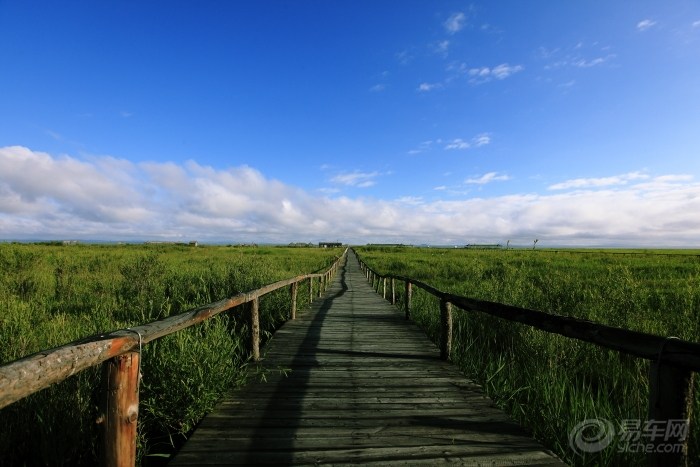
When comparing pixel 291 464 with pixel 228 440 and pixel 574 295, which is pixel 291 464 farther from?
pixel 574 295

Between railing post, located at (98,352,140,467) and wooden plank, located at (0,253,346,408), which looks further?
railing post, located at (98,352,140,467)

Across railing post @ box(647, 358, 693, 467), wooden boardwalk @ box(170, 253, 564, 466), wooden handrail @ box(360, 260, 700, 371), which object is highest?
wooden handrail @ box(360, 260, 700, 371)

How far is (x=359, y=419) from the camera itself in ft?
10.9

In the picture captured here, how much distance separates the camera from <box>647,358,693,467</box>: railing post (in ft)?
5.66

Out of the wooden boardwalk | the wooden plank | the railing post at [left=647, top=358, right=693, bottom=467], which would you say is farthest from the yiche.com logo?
the wooden plank

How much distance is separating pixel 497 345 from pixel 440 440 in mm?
4946

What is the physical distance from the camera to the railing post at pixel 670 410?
1.73 metres

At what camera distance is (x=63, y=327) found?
6523 mm

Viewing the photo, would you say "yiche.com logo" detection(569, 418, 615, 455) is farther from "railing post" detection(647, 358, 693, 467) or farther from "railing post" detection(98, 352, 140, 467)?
"railing post" detection(98, 352, 140, 467)

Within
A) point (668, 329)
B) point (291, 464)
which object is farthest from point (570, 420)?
point (668, 329)

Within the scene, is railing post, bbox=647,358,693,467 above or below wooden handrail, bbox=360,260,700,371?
below

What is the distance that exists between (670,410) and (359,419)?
2.37 metres

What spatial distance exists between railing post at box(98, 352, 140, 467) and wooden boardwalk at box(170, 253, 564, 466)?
729 mm

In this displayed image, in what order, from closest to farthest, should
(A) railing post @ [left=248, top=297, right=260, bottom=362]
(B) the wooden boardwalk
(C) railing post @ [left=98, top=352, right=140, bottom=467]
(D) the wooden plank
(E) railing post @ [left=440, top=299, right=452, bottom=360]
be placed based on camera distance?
(D) the wooden plank → (C) railing post @ [left=98, top=352, right=140, bottom=467] → (B) the wooden boardwalk → (A) railing post @ [left=248, top=297, right=260, bottom=362] → (E) railing post @ [left=440, top=299, right=452, bottom=360]
